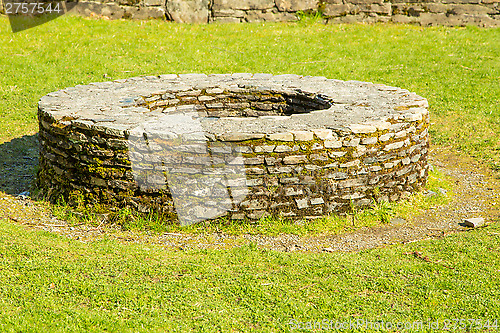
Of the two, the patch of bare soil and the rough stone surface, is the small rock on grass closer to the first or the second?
the patch of bare soil

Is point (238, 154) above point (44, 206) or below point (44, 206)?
above

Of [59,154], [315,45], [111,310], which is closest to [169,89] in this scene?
[59,154]

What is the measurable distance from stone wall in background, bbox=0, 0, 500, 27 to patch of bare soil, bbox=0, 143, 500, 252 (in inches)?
330

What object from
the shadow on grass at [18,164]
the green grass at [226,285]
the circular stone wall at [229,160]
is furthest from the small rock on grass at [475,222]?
the shadow on grass at [18,164]

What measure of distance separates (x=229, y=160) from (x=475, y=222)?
8.98 ft

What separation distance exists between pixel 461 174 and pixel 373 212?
2.34m

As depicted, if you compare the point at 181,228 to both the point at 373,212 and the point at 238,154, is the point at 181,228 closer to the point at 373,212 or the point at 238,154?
the point at 238,154

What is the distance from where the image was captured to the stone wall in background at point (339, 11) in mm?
13055

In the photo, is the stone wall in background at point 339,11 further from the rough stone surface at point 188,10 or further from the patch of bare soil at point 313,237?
the patch of bare soil at point 313,237

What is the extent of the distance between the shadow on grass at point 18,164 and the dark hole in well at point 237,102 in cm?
204

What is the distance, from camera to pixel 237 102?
742cm

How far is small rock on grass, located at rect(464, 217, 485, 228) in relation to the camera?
17.3 feet

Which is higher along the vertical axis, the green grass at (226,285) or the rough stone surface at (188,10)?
the rough stone surface at (188,10)

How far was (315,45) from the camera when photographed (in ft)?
40.7
